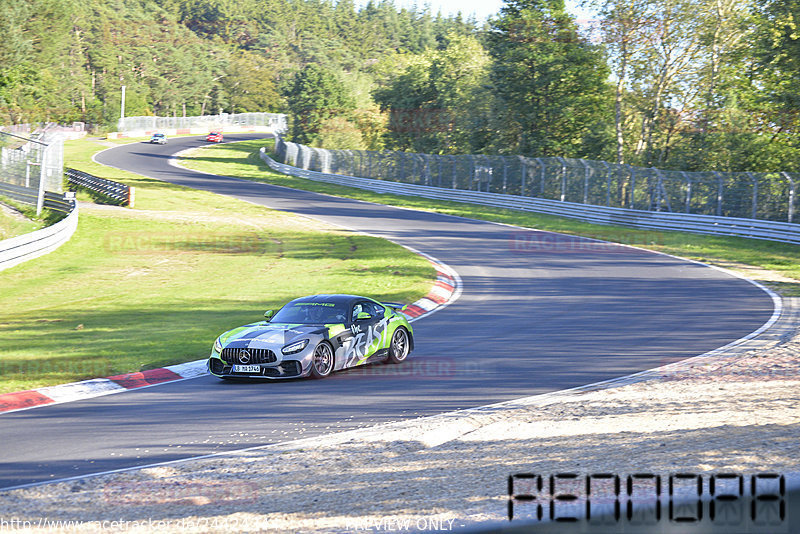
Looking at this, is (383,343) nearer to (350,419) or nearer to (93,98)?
(350,419)

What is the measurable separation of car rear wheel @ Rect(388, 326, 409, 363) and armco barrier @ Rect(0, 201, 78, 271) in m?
17.2

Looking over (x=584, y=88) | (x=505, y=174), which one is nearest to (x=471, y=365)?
(x=505, y=174)

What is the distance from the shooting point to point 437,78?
66.6 m

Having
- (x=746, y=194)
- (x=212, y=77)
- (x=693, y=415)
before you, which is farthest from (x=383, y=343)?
(x=212, y=77)

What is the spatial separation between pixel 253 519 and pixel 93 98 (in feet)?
440

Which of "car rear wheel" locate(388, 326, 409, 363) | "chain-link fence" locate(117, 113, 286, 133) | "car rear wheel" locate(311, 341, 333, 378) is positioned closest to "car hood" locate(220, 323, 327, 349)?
"car rear wheel" locate(311, 341, 333, 378)

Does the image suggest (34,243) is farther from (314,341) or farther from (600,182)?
(600,182)

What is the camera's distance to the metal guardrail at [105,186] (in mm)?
44688

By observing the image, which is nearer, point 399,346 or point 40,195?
point 399,346

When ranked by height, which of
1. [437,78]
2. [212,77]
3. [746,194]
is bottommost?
[746,194]

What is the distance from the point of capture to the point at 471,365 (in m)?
13.2

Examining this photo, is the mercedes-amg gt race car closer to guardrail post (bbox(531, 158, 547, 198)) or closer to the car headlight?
the car headlight

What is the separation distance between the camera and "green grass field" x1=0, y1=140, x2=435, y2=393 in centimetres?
1480

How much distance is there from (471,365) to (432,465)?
17.5 ft
